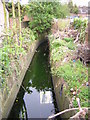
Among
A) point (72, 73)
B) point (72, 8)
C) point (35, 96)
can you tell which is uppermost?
point (72, 8)

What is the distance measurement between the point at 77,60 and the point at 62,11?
896cm

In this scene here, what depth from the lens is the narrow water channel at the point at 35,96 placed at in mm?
4627

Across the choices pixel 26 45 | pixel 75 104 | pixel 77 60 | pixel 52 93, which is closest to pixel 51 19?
pixel 26 45

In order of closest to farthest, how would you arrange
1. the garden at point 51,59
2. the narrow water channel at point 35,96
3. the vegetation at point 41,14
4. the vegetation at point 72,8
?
the garden at point 51,59
the narrow water channel at point 35,96
the vegetation at point 41,14
the vegetation at point 72,8

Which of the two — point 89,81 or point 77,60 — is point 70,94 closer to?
point 89,81

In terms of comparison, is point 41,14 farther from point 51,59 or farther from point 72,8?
point 72,8

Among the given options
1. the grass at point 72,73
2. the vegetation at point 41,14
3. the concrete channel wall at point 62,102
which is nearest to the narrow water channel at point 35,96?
the concrete channel wall at point 62,102

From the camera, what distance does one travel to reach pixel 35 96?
5.57 meters

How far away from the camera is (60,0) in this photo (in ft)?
41.0

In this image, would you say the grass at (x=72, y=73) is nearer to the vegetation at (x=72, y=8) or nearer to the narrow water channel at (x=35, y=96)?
the narrow water channel at (x=35, y=96)

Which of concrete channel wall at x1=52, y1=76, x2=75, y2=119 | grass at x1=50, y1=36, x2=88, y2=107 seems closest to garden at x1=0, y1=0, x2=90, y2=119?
grass at x1=50, y1=36, x2=88, y2=107

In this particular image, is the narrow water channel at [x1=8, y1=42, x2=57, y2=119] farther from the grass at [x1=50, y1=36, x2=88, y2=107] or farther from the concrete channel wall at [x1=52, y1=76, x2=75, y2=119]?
the grass at [x1=50, y1=36, x2=88, y2=107]

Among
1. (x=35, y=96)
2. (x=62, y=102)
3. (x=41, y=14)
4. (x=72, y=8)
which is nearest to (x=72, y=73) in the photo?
(x=62, y=102)

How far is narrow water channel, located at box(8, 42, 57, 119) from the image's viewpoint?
463cm
